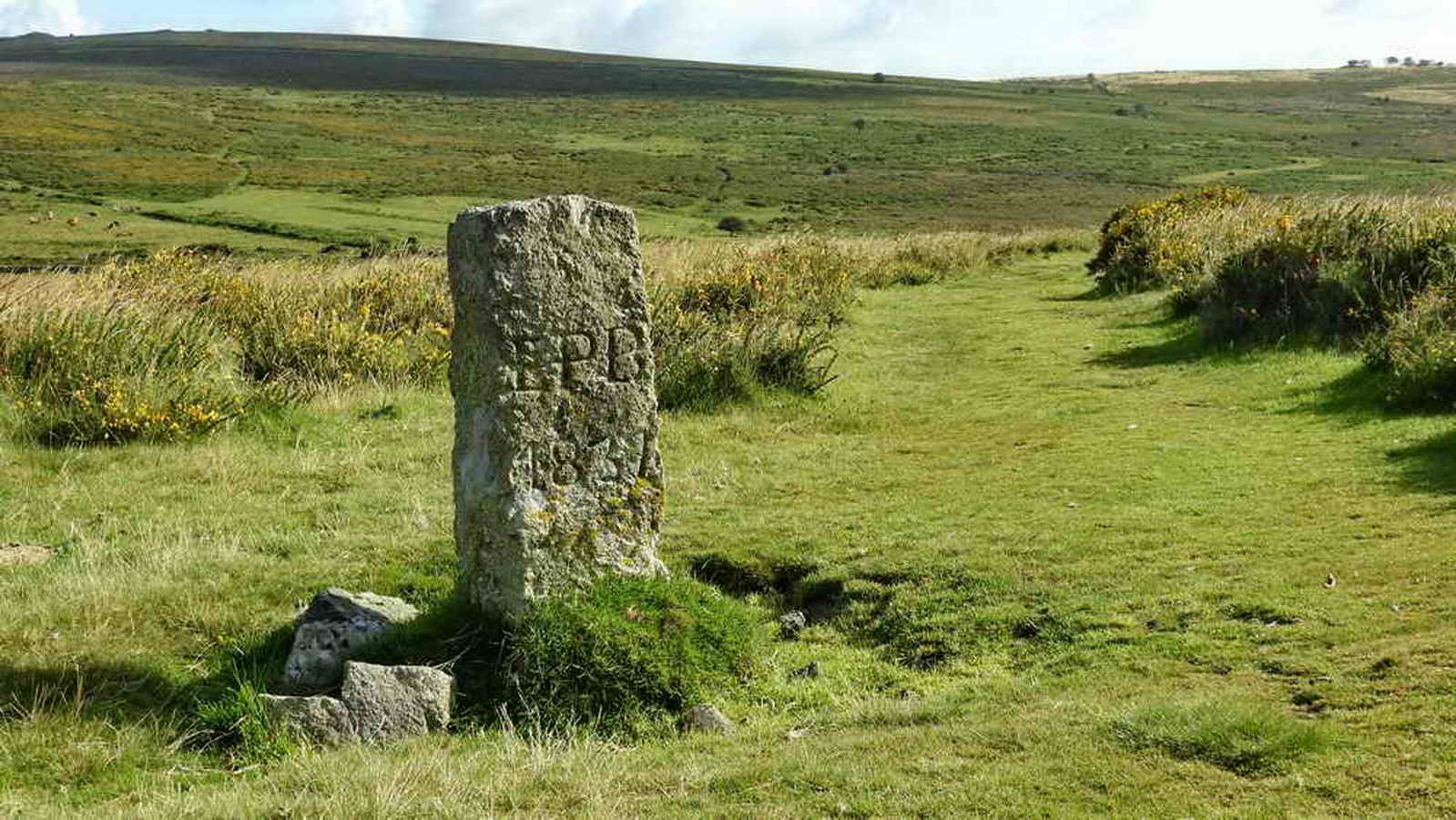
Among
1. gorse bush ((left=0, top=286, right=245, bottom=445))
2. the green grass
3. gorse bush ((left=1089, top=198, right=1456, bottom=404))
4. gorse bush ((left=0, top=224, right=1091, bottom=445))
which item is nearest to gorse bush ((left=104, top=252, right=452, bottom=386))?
gorse bush ((left=0, top=224, right=1091, bottom=445))

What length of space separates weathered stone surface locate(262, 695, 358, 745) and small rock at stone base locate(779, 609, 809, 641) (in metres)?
2.57

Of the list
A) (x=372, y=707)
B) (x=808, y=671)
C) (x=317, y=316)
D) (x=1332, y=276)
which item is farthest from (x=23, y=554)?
(x=1332, y=276)

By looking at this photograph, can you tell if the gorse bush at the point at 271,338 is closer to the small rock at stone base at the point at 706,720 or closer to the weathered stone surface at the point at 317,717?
the weathered stone surface at the point at 317,717

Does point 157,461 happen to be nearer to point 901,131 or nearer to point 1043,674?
point 1043,674

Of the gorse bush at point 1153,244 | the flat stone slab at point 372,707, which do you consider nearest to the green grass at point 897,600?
the flat stone slab at point 372,707

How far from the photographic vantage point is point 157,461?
442 inches

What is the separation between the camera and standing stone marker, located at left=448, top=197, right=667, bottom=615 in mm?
7055

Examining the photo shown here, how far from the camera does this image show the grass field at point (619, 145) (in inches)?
2231

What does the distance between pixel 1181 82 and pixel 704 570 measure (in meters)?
204

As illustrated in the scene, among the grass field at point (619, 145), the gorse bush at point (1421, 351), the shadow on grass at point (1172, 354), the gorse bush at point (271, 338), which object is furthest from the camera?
the grass field at point (619, 145)

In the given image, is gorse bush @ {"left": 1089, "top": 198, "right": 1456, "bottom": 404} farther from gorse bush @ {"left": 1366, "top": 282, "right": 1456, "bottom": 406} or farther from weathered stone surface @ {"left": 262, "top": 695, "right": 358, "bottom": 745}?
weathered stone surface @ {"left": 262, "top": 695, "right": 358, "bottom": 745}

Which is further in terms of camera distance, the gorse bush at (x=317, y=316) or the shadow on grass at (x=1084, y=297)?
the shadow on grass at (x=1084, y=297)

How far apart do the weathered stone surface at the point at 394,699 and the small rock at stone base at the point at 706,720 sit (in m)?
1.17

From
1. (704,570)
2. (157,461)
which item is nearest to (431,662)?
(704,570)
